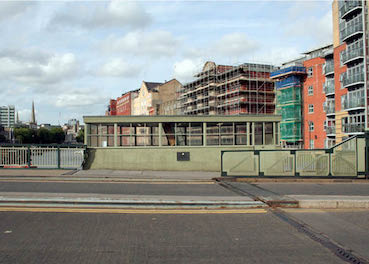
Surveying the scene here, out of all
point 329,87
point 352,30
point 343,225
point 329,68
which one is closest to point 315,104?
Result: point 329,87

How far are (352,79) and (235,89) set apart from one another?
25.5m

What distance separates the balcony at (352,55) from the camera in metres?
47.1

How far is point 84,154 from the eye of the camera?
20516 millimetres

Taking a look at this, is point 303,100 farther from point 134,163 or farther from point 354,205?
point 354,205

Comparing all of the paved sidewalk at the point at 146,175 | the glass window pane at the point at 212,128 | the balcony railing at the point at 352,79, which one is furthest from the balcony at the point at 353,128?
the paved sidewalk at the point at 146,175

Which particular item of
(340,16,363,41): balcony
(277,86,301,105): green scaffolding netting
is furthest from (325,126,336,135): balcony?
(340,16,363,41): balcony

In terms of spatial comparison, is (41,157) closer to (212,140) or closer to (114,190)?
(114,190)

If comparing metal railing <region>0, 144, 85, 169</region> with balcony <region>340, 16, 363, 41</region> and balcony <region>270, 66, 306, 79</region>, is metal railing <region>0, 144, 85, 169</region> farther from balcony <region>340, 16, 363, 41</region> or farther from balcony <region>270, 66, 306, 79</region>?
balcony <region>270, 66, 306, 79</region>

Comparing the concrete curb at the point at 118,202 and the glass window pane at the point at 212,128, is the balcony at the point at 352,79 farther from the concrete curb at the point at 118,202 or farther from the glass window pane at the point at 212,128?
the concrete curb at the point at 118,202

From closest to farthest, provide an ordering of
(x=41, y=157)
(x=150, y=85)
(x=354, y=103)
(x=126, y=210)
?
(x=126, y=210) < (x=41, y=157) < (x=354, y=103) < (x=150, y=85)

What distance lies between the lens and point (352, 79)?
4869cm

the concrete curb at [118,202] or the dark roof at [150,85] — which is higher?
the dark roof at [150,85]

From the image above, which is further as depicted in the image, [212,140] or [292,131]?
[292,131]

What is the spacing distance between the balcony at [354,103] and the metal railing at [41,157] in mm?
40344
